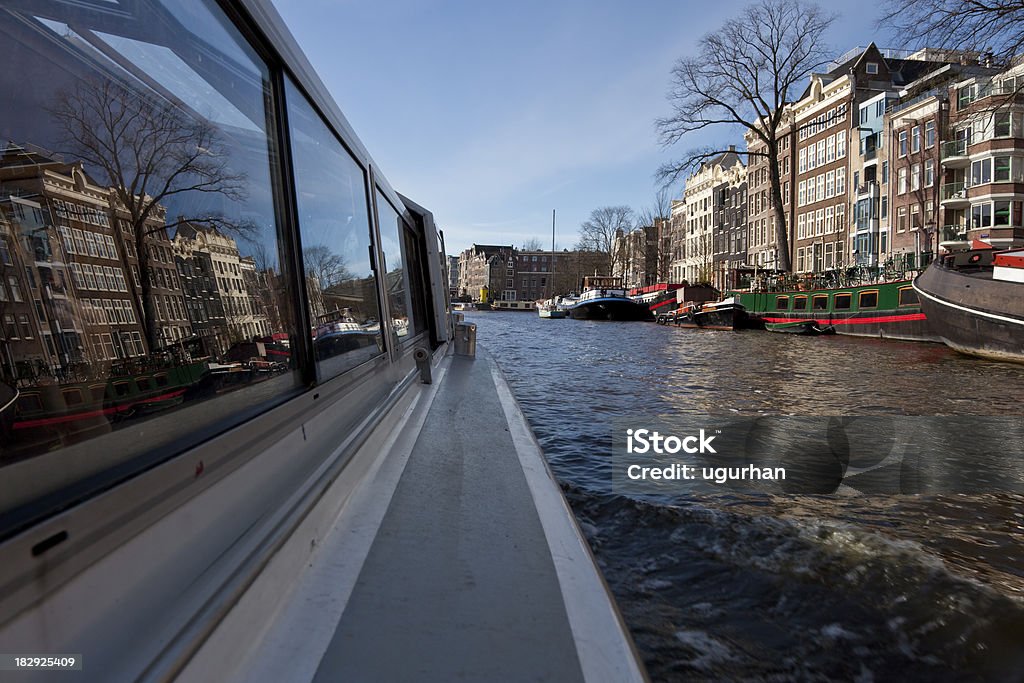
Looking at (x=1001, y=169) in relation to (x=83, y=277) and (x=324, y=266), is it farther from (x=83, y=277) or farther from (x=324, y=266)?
(x=83, y=277)

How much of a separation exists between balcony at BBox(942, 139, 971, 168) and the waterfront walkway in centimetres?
3678

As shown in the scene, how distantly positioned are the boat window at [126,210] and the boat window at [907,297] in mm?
20518

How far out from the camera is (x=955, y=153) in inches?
1262

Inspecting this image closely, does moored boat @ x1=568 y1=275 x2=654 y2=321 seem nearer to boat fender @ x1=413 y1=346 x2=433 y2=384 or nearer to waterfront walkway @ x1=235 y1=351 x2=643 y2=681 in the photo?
boat fender @ x1=413 y1=346 x2=433 y2=384

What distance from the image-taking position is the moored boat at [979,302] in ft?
43.7

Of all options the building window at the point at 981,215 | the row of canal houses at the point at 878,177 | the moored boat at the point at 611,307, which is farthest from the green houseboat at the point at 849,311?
the moored boat at the point at 611,307

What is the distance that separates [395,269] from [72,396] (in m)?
4.74

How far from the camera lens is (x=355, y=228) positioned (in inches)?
143

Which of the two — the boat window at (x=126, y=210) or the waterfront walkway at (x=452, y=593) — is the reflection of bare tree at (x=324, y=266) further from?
the waterfront walkway at (x=452, y=593)

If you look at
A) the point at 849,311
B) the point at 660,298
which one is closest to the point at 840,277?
the point at 849,311

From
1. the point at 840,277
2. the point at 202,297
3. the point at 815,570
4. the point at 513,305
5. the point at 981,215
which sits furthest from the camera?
the point at 513,305

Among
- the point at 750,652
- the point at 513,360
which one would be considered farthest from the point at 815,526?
the point at 513,360

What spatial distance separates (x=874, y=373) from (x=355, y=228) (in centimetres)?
980

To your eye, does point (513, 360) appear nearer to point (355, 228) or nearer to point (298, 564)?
point (355, 228)
